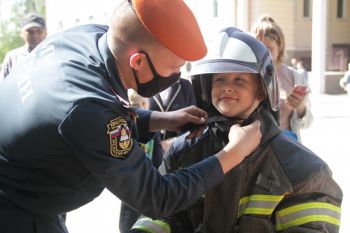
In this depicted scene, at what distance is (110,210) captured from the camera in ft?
17.4

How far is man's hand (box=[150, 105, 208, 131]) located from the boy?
67 mm

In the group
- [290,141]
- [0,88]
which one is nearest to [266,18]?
[290,141]

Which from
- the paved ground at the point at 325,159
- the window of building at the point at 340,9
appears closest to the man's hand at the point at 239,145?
the paved ground at the point at 325,159

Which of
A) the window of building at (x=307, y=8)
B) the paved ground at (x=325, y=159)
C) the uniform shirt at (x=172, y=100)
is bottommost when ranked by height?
the paved ground at (x=325, y=159)

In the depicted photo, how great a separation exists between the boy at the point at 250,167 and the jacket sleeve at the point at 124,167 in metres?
0.29

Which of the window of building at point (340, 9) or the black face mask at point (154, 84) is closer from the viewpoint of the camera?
the black face mask at point (154, 84)

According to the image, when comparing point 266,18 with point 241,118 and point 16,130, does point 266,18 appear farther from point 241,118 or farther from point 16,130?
point 16,130

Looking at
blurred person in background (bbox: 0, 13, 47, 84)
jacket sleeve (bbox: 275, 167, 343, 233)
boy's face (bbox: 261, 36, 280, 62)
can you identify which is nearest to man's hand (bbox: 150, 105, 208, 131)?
jacket sleeve (bbox: 275, 167, 343, 233)

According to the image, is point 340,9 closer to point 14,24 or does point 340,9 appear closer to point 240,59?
point 14,24

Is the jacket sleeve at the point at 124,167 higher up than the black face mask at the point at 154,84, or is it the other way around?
the black face mask at the point at 154,84

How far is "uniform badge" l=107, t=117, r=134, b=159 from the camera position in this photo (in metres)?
1.65

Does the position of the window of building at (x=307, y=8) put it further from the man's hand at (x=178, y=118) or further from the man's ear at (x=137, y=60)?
the man's ear at (x=137, y=60)

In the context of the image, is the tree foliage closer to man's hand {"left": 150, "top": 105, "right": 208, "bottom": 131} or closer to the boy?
man's hand {"left": 150, "top": 105, "right": 208, "bottom": 131}

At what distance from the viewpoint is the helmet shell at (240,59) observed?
2215 mm
